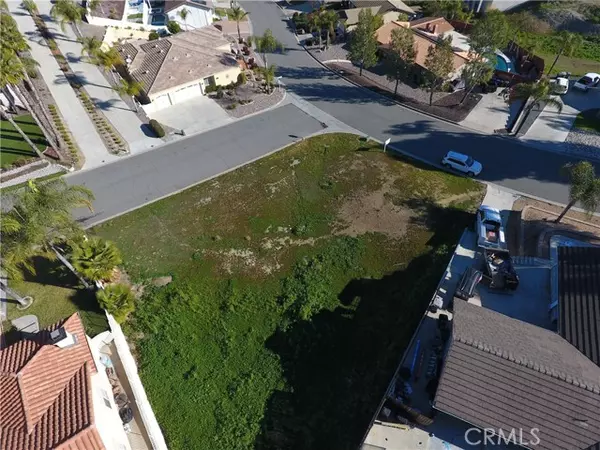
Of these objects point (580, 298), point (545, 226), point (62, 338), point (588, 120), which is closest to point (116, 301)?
point (62, 338)

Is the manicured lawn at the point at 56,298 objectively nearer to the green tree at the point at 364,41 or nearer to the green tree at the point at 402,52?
the green tree at the point at 364,41

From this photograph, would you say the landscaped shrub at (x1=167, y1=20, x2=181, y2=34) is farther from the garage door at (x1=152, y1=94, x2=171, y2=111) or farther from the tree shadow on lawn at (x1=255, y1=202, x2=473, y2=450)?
the tree shadow on lawn at (x1=255, y1=202, x2=473, y2=450)

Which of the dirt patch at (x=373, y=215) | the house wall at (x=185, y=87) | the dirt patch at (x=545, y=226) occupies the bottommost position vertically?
the dirt patch at (x=545, y=226)

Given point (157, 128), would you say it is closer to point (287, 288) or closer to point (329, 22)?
point (287, 288)

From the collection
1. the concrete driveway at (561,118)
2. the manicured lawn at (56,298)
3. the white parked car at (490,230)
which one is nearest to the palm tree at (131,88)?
the manicured lawn at (56,298)

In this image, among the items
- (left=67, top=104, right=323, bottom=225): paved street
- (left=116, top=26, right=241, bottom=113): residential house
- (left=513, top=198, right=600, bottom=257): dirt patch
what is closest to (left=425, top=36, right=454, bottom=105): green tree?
(left=67, top=104, right=323, bottom=225): paved street
